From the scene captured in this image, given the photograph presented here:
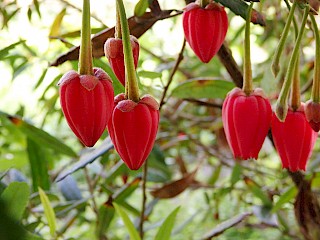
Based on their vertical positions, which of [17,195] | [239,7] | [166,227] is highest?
[239,7]

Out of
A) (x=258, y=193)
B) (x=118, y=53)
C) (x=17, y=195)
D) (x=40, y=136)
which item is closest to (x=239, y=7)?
(x=118, y=53)

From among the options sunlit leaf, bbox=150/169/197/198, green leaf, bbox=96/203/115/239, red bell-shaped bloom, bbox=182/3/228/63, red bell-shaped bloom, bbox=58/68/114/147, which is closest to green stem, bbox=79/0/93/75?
red bell-shaped bloom, bbox=58/68/114/147

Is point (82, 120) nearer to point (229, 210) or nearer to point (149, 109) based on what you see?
point (149, 109)

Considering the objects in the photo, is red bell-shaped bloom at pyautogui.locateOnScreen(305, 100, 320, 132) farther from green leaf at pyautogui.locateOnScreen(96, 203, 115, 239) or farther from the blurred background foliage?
green leaf at pyautogui.locateOnScreen(96, 203, 115, 239)

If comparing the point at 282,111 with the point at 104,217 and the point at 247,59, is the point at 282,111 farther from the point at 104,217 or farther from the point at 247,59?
the point at 104,217

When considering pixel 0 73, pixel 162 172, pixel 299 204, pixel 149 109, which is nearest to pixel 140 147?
pixel 149 109
